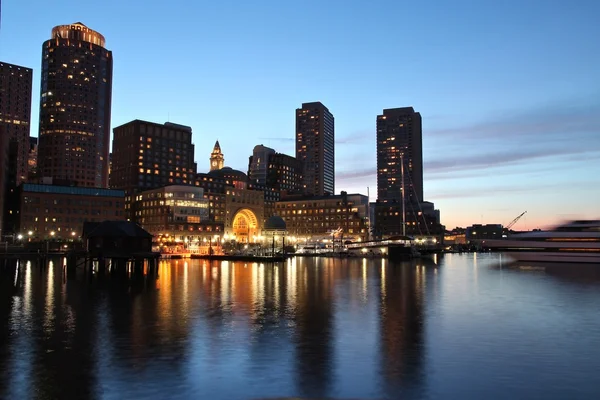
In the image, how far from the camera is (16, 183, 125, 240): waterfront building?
182 meters

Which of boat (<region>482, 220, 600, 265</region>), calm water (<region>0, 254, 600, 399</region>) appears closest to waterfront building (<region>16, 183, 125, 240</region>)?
calm water (<region>0, 254, 600, 399</region>)

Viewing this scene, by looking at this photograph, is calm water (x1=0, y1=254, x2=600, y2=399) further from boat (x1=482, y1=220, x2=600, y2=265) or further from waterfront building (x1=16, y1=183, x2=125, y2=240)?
waterfront building (x1=16, y1=183, x2=125, y2=240)

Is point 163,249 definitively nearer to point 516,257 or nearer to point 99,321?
point 516,257

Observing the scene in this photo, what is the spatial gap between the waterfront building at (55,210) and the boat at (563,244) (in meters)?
155

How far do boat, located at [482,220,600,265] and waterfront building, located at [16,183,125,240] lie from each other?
15486 centimetres

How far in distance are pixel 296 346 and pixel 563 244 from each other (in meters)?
128

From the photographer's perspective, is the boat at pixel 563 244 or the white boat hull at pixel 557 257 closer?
the white boat hull at pixel 557 257

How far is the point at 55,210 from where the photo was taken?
187 meters

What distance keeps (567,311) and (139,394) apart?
36.9 meters

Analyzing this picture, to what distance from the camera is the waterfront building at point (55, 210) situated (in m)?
182

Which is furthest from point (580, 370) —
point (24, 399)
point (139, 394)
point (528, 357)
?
point (24, 399)

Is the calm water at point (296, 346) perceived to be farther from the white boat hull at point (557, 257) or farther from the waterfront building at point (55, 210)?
the waterfront building at point (55, 210)

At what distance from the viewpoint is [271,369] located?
72.0 ft

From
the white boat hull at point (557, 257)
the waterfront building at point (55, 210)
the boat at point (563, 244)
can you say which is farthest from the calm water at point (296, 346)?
the waterfront building at point (55, 210)
